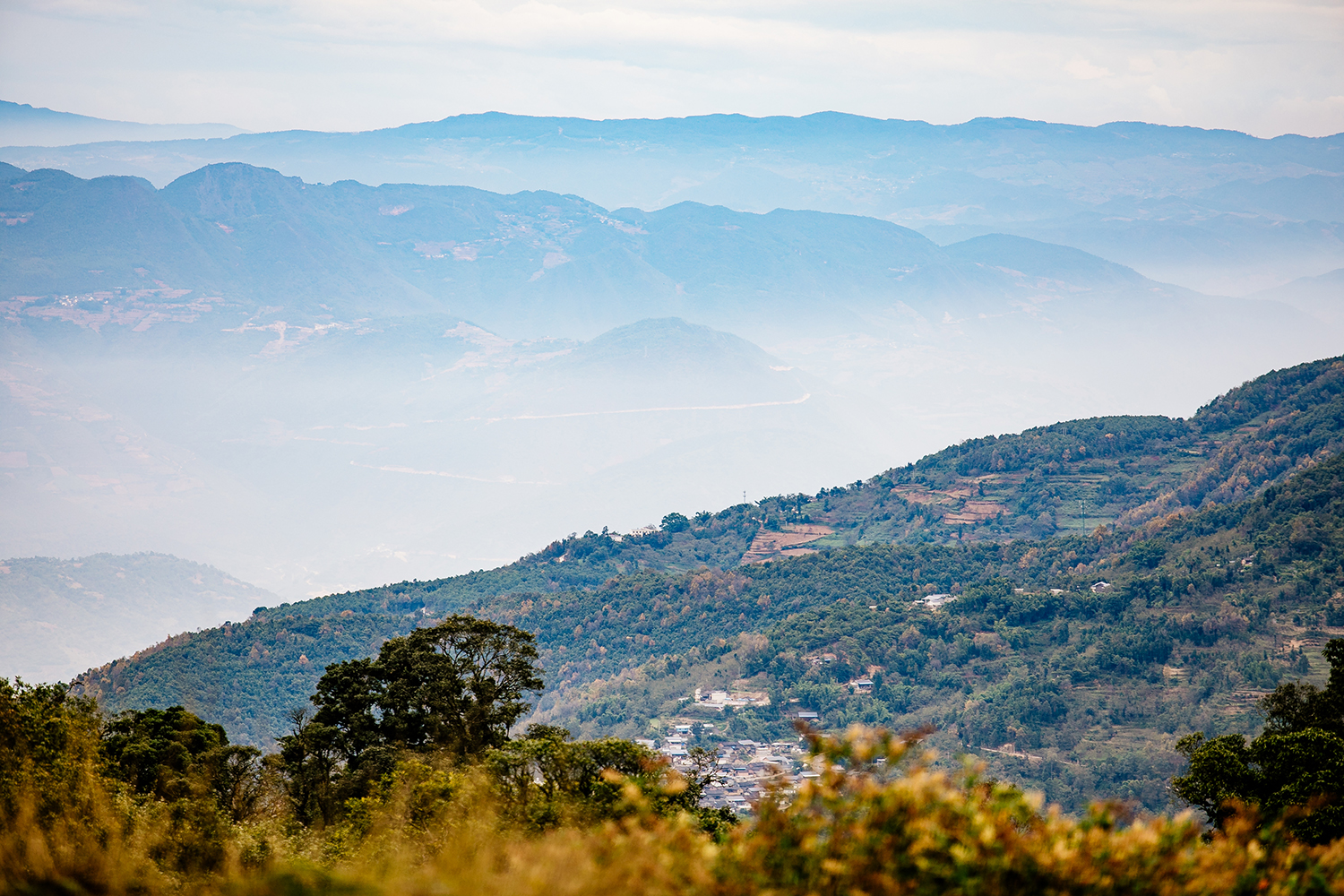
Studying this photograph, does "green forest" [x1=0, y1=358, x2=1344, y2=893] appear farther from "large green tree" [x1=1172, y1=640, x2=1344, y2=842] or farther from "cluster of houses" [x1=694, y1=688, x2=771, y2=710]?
"cluster of houses" [x1=694, y1=688, x2=771, y2=710]

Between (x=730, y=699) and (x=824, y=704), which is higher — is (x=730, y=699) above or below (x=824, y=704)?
above

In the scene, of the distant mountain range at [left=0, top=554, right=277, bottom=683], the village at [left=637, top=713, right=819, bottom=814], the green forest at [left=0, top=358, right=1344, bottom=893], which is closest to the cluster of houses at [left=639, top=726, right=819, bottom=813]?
the village at [left=637, top=713, right=819, bottom=814]

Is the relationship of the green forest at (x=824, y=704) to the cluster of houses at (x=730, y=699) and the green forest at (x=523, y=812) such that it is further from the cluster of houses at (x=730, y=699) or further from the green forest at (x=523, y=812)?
the cluster of houses at (x=730, y=699)

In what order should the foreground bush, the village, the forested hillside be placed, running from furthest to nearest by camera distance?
the forested hillside → the village → the foreground bush

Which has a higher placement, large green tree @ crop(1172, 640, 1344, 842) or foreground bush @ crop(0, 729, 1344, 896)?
foreground bush @ crop(0, 729, 1344, 896)

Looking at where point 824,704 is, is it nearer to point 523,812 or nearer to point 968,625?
point 968,625

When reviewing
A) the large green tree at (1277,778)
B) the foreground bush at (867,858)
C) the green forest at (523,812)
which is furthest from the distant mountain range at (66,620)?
the foreground bush at (867,858)

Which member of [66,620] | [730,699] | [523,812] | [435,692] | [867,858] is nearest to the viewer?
[867,858]

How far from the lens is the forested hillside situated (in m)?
77.1

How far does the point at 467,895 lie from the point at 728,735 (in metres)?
75.4

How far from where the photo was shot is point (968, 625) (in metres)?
97.8

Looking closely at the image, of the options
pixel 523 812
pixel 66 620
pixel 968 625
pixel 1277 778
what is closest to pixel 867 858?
pixel 523 812

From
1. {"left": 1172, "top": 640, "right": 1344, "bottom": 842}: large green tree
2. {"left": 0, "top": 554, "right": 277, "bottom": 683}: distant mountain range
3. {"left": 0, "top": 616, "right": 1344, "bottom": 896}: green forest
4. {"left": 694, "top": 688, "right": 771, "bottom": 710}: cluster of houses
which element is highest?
{"left": 0, "top": 554, "right": 277, "bottom": 683}: distant mountain range

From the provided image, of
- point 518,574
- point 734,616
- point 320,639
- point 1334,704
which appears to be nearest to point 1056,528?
point 734,616
